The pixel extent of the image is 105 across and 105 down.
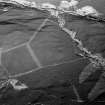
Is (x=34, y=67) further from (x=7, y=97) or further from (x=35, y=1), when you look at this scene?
(x=35, y=1)

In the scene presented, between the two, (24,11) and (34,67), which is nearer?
(34,67)

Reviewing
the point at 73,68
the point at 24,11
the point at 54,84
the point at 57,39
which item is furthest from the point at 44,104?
the point at 24,11

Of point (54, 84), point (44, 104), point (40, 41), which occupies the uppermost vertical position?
point (40, 41)

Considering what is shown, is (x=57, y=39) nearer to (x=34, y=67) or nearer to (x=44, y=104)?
(x=34, y=67)

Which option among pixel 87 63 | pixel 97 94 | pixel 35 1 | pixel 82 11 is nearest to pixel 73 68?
pixel 87 63

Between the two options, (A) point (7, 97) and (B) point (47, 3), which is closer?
(A) point (7, 97)

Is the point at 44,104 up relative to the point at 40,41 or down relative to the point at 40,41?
down
